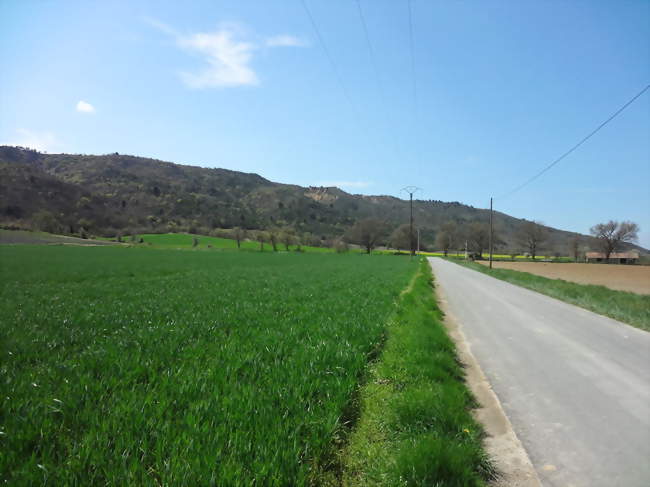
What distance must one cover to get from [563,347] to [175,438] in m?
9.03

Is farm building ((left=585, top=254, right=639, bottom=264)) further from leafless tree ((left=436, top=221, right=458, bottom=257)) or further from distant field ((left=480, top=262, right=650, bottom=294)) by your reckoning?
distant field ((left=480, top=262, right=650, bottom=294))

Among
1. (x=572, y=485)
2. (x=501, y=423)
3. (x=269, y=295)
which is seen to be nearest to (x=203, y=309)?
(x=269, y=295)

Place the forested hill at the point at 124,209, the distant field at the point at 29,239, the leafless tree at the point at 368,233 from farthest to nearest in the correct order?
1. the leafless tree at the point at 368,233
2. the forested hill at the point at 124,209
3. the distant field at the point at 29,239

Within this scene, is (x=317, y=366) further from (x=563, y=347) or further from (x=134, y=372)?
(x=563, y=347)

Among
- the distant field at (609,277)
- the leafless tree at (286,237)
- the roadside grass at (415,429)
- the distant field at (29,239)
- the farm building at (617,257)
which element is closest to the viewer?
the roadside grass at (415,429)

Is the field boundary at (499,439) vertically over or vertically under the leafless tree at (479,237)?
under

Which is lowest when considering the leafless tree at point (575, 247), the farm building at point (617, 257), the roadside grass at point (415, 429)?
the roadside grass at point (415, 429)

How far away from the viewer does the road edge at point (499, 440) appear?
3330 mm

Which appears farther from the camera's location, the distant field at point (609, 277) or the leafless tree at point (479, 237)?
the leafless tree at point (479, 237)

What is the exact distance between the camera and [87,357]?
512 centimetres

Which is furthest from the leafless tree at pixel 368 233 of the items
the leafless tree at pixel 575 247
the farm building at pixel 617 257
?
the farm building at pixel 617 257

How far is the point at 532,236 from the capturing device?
122 metres

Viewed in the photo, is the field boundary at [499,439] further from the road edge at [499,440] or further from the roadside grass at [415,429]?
the roadside grass at [415,429]

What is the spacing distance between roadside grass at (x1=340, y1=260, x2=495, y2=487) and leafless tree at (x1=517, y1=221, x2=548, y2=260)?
137 metres
